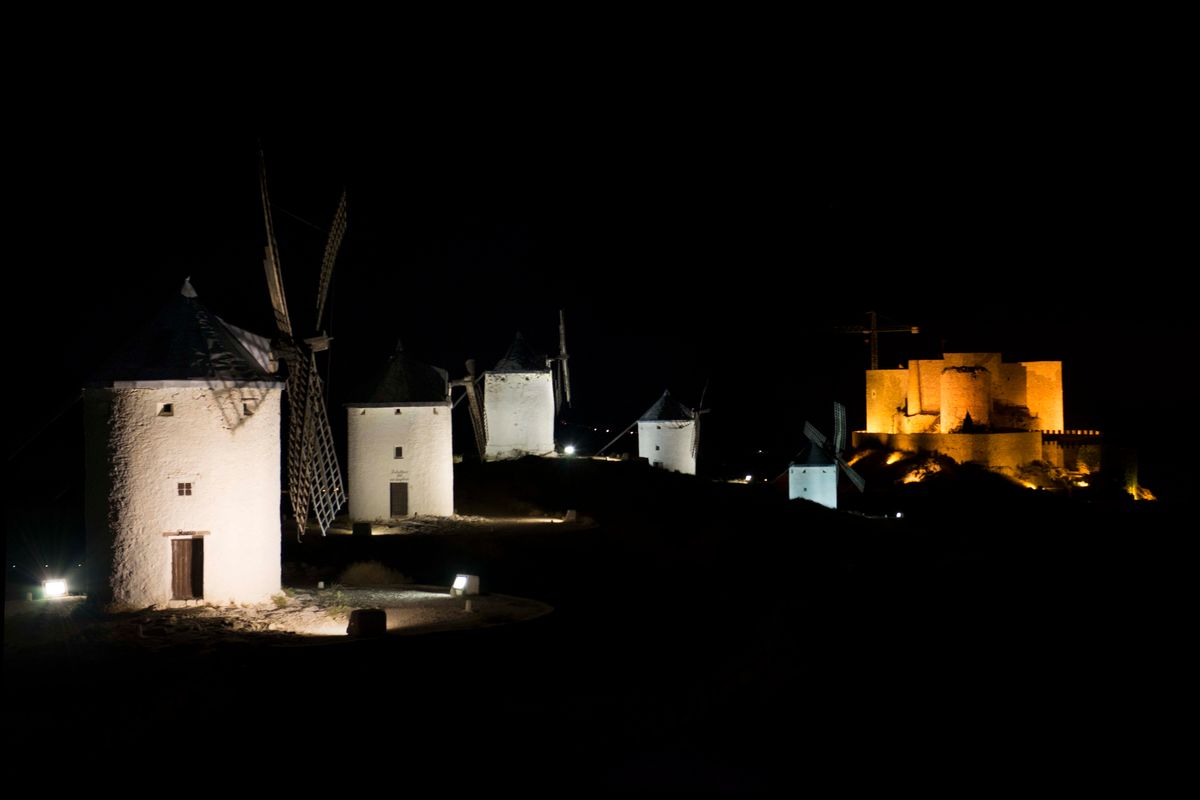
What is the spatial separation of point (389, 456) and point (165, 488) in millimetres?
10559

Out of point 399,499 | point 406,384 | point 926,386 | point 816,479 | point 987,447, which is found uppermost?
point 926,386

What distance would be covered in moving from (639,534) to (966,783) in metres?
17.4

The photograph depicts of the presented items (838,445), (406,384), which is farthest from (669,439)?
(406,384)

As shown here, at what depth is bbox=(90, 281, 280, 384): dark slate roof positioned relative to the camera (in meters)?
14.4

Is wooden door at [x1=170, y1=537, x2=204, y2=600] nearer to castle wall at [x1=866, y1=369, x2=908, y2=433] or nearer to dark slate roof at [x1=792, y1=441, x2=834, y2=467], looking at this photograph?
dark slate roof at [x1=792, y1=441, x2=834, y2=467]

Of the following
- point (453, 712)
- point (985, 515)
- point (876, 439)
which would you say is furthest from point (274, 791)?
point (876, 439)

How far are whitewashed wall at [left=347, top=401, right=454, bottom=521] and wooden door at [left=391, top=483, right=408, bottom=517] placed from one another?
13 cm

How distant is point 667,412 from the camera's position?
38000mm

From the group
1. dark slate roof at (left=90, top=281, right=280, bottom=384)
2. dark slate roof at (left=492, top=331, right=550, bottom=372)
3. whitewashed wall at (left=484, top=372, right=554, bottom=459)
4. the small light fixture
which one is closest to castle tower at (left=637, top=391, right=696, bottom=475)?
whitewashed wall at (left=484, top=372, right=554, bottom=459)

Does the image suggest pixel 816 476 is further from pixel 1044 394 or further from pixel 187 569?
pixel 187 569

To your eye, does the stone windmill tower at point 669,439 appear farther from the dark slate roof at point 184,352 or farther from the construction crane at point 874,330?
the construction crane at point 874,330

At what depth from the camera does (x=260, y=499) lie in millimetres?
15016

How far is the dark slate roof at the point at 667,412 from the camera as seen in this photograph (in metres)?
37.8

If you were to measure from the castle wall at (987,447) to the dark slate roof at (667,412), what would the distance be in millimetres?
14150
